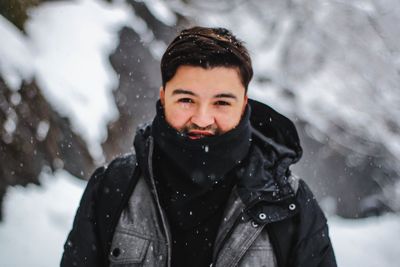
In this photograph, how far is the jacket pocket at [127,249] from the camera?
6.18ft

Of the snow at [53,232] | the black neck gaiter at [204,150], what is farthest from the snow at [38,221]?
the black neck gaiter at [204,150]

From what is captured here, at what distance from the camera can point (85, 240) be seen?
1919 millimetres

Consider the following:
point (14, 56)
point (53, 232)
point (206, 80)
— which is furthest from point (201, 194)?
point (14, 56)

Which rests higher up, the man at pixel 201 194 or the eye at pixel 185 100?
the eye at pixel 185 100

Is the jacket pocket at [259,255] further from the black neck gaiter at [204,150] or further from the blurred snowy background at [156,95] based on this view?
the blurred snowy background at [156,95]

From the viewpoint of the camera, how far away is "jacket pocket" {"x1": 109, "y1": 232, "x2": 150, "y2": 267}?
74.2 inches

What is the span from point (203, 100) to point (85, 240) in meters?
0.86

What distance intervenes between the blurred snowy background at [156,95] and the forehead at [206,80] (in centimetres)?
309

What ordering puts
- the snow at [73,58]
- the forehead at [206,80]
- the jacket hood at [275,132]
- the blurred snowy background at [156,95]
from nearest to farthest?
the forehead at [206,80] → the jacket hood at [275,132] → the blurred snowy background at [156,95] → the snow at [73,58]

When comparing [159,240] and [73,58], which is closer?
[159,240]

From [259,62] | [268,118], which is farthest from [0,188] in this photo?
[259,62]

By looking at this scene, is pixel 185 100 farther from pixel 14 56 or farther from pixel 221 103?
pixel 14 56

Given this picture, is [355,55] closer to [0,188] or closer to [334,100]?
[334,100]

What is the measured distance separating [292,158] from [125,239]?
0.92 metres
